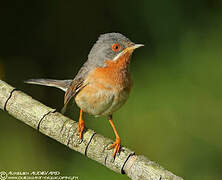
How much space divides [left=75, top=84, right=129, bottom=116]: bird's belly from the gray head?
324mm

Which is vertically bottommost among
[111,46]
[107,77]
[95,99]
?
[95,99]

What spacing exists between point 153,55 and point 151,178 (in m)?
2.47

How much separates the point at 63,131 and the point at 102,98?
23.2 inches

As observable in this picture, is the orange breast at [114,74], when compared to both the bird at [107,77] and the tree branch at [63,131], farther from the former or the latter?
the tree branch at [63,131]

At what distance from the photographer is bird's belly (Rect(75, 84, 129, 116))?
3.73 m

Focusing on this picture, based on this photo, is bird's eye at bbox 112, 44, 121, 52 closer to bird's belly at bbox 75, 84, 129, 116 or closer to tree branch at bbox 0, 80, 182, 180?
bird's belly at bbox 75, 84, 129, 116

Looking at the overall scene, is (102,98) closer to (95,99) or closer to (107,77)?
(95,99)

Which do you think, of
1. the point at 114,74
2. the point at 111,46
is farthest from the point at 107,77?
Result: the point at 111,46

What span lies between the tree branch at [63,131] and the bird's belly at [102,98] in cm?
38

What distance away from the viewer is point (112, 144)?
10.9ft

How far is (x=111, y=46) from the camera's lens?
3.80 m

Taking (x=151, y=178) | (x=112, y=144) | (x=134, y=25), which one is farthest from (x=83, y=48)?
(x=151, y=178)

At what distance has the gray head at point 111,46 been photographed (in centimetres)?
378

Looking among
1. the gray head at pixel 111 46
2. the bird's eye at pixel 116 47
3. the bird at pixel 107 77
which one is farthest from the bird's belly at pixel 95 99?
the bird's eye at pixel 116 47
